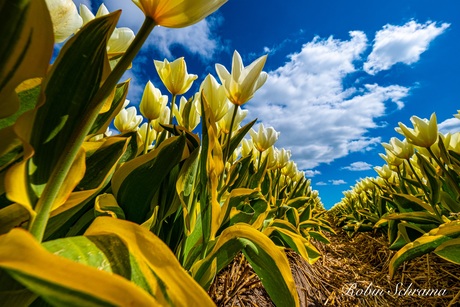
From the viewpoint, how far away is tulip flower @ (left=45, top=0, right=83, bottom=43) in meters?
0.46

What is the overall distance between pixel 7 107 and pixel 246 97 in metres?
0.70

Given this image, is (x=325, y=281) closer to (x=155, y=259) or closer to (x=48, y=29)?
(x=155, y=259)

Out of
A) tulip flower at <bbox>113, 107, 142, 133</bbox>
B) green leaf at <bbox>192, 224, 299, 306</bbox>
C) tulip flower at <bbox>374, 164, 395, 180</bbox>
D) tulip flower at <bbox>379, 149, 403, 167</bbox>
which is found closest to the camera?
green leaf at <bbox>192, 224, 299, 306</bbox>

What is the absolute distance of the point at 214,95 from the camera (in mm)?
1043

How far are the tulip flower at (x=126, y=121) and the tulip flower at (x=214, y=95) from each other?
0.59 metres

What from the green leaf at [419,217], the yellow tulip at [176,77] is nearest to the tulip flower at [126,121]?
the yellow tulip at [176,77]

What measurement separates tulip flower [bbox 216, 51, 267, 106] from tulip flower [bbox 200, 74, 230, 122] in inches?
2.0

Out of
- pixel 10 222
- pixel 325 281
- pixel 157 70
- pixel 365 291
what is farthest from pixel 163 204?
pixel 365 291

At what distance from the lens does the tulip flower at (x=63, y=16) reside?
0.46 m

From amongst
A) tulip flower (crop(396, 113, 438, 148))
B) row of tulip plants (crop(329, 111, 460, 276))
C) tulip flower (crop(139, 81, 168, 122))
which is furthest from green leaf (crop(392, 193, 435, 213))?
tulip flower (crop(139, 81, 168, 122))

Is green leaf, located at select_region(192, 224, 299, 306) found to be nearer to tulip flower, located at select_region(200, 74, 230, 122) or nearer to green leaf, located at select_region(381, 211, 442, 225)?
tulip flower, located at select_region(200, 74, 230, 122)

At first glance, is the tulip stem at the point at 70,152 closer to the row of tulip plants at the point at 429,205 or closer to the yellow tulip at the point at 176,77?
the yellow tulip at the point at 176,77

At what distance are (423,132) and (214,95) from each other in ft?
4.65

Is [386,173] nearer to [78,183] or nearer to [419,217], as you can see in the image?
[419,217]
